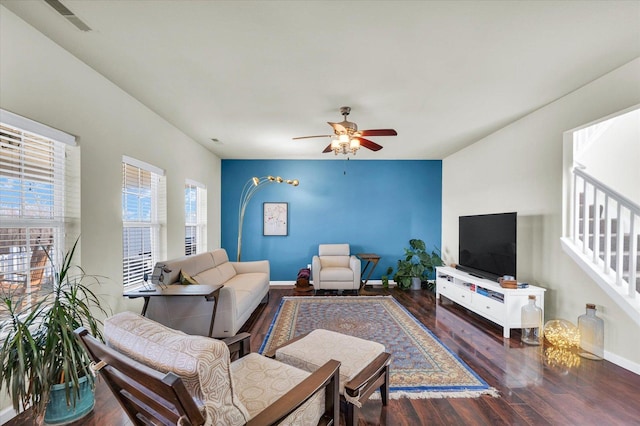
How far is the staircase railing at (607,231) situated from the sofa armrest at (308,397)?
269cm

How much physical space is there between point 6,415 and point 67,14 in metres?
2.59

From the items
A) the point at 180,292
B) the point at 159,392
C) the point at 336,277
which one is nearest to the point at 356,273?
the point at 336,277

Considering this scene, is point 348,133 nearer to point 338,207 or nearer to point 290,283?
point 338,207

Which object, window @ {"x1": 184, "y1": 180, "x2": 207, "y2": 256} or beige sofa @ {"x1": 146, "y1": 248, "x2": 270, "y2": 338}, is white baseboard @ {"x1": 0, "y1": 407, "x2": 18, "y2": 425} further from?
window @ {"x1": 184, "y1": 180, "x2": 207, "y2": 256}

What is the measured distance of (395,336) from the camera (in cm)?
310

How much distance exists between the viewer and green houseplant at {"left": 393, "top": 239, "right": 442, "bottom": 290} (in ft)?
17.1

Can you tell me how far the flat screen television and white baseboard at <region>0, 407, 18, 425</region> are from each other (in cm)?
454

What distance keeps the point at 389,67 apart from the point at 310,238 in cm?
391

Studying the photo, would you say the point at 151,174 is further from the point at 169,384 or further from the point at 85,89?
the point at 169,384

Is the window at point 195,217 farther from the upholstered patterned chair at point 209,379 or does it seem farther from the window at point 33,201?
the upholstered patterned chair at point 209,379

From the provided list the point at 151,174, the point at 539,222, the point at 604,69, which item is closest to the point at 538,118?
the point at 604,69

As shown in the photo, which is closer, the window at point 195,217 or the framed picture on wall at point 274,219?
the window at point 195,217

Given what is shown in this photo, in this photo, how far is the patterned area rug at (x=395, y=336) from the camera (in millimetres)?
2137

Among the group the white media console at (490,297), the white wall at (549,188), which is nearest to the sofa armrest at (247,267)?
the white media console at (490,297)
